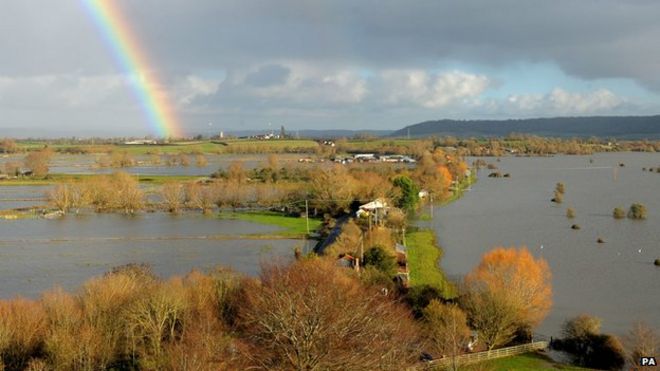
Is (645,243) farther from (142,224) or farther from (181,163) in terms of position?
(181,163)

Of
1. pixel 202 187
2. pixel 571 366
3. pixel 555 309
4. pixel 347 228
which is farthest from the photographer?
pixel 202 187

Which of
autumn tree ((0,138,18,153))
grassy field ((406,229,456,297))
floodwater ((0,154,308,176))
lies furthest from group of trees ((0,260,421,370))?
autumn tree ((0,138,18,153))

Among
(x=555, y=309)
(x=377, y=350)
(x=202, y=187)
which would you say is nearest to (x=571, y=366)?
(x=555, y=309)

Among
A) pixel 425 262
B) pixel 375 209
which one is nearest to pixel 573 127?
pixel 375 209

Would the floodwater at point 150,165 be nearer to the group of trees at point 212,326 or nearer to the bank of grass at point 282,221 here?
the bank of grass at point 282,221

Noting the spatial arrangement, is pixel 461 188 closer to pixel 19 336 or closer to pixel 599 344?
pixel 599 344

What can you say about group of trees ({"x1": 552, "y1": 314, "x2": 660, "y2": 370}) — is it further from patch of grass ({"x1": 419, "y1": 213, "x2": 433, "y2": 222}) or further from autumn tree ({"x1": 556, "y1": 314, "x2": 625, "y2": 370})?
patch of grass ({"x1": 419, "y1": 213, "x2": 433, "y2": 222})
